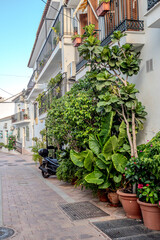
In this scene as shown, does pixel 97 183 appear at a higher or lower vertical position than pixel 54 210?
higher

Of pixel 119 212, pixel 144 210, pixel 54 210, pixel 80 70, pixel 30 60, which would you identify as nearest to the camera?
pixel 144 210

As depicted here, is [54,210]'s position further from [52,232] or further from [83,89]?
[83,89]

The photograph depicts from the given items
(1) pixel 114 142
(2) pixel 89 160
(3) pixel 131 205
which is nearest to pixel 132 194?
(3) pixel 131 205

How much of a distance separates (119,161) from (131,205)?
103 centimetres

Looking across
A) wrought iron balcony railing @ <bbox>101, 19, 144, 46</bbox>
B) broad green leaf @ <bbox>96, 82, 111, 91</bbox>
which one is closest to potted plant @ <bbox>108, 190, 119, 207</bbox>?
broad green leaf @ <bbox>96, 82, 111, 91</bbox>

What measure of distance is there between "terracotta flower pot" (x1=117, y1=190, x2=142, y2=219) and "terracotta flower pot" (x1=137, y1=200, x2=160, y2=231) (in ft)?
1.72

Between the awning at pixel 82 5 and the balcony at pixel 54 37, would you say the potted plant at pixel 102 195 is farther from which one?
the balcony at pixel 54 37

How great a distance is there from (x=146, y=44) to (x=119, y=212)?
4146 mm

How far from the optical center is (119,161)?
21.0 feet

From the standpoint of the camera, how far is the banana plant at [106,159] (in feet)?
21.2

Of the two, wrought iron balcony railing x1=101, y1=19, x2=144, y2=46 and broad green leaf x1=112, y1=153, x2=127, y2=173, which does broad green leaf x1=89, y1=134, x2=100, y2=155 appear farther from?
wrought iron balcony railing x1=101, y1=19, x2=144, y2=46

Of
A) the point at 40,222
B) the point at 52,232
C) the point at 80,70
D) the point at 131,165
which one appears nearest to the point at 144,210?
the point at 131,165

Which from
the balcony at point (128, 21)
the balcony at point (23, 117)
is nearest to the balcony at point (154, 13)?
the balcony at point (128, 21)

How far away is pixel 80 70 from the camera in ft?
35.6
